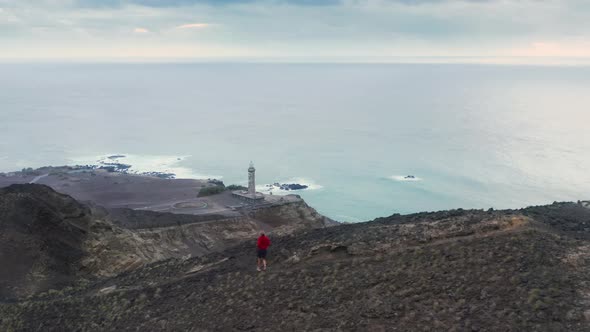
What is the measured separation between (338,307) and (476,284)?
2.98 meters

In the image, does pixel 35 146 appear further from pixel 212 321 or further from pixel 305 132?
pixel 212 321

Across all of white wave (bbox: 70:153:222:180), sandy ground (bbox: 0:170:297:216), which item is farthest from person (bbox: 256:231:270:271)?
white wave (bbox: 70:153:222:180)

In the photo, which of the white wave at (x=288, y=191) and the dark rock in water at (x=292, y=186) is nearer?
the white wave at (x=288, y=191)

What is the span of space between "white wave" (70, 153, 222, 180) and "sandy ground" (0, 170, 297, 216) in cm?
1065

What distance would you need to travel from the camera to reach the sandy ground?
178 feet

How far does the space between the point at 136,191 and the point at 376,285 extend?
55.1 metres

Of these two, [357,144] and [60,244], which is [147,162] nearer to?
[357,144]

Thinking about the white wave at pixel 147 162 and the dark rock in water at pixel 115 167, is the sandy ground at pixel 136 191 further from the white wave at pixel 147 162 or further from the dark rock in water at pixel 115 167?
the white wave at pixel 147 162

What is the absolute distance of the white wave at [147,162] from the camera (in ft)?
280

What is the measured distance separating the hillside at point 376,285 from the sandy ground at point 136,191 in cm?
3187

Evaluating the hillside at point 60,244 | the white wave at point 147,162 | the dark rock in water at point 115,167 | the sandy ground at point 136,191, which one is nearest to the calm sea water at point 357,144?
the white wave at point 147,162

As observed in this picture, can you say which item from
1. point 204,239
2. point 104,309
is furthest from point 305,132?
point 104,309

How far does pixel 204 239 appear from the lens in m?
34.6

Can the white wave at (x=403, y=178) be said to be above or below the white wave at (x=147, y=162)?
above
